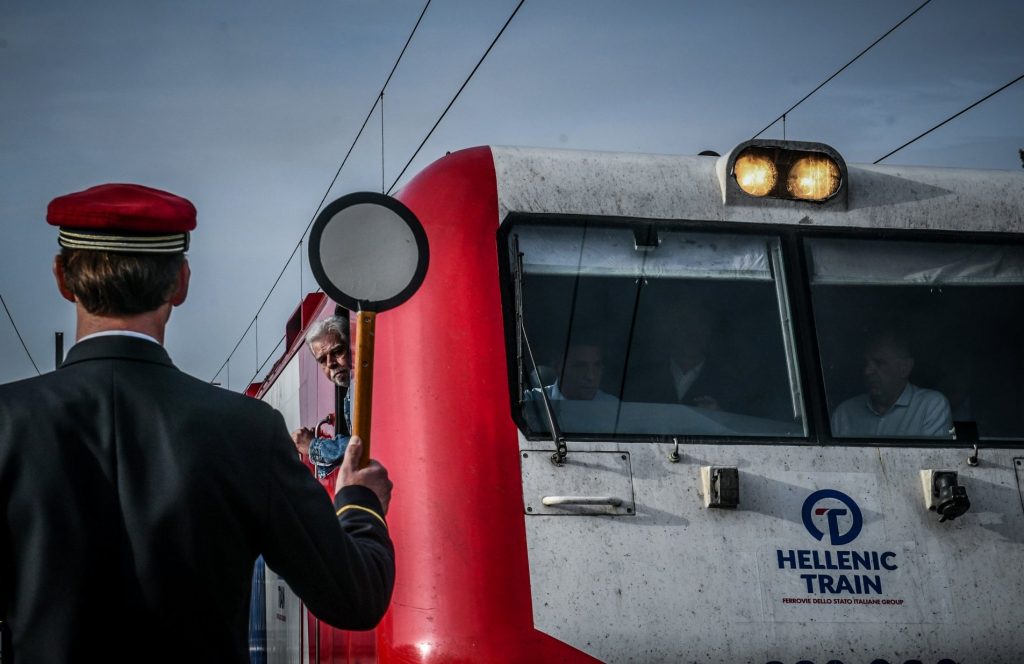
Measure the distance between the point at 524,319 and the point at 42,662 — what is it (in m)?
2.57

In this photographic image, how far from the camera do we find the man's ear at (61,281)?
205 centimetres

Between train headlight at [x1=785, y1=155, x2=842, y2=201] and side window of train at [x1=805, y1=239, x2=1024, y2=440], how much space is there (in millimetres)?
175

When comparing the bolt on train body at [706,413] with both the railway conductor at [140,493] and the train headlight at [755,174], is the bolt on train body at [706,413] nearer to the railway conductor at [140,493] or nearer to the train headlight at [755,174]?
the train headlight at [755,174]

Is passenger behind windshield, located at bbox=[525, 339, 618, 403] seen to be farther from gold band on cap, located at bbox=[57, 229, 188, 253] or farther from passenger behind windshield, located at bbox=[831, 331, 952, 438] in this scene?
gold band on cap, located at bbox=[57, 229, 188, 253]

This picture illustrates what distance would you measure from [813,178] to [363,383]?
2.71m

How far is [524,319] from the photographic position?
13.8 feet

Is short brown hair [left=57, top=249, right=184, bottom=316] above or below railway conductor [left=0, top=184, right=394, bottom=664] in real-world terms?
above

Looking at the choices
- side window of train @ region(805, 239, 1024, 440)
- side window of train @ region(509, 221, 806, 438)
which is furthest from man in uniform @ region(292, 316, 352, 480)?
side window of train @ region(805, 239, 1024, 440)

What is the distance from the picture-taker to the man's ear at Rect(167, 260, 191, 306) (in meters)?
2.08

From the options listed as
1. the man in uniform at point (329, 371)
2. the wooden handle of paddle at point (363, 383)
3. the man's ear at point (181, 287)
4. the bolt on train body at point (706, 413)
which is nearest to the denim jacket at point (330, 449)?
the man in uniform at point (329, 371)

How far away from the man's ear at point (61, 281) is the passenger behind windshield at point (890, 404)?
291 centimetres

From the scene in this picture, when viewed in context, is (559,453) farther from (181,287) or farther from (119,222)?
(119,222)

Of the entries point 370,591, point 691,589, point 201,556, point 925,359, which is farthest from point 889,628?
point 201,556

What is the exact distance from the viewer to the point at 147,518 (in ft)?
6.10
